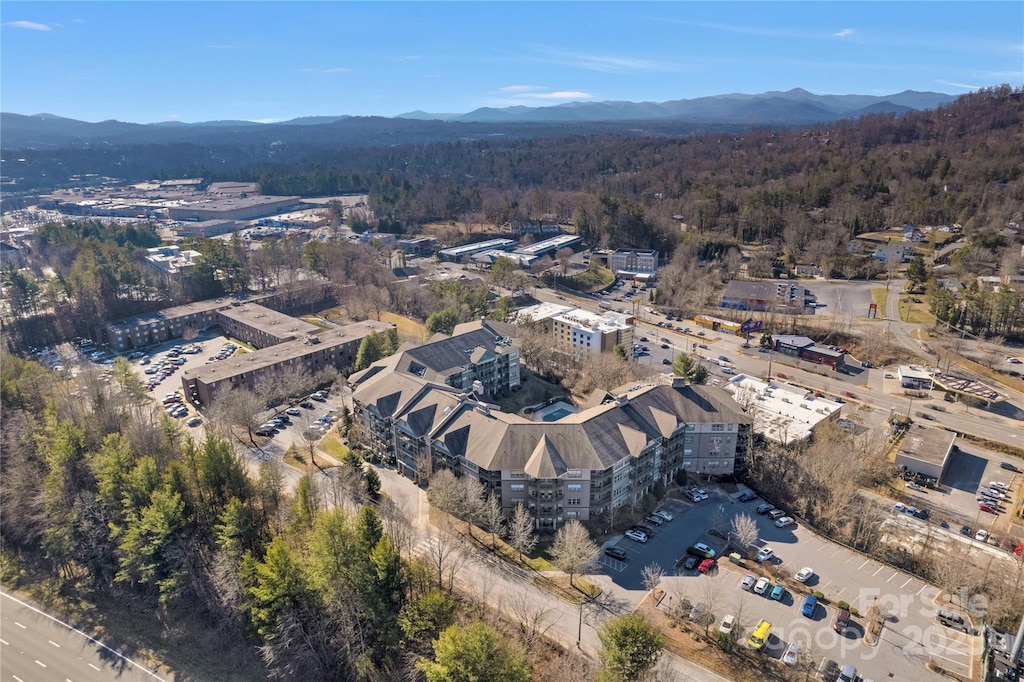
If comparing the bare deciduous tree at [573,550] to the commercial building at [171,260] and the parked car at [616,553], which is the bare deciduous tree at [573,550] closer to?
the parked car at [616,553]

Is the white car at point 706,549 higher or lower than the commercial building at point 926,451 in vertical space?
higher

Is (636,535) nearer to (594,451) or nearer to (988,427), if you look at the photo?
(594,451)

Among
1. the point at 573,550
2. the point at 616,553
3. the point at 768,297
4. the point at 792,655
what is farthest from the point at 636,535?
the point at 768,297

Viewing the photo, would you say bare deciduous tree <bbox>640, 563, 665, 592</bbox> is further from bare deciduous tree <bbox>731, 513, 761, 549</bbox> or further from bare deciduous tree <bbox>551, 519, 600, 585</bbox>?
bare deciduous tree <bbox>731, 513, 761, 549</bbox>

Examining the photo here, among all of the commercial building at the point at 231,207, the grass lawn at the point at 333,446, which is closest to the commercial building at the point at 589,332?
the grass lawn at the point at 333,446

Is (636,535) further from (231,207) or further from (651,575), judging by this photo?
(231,207)

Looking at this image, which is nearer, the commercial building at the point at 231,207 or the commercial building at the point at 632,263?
the commercial building at the point at 632,263

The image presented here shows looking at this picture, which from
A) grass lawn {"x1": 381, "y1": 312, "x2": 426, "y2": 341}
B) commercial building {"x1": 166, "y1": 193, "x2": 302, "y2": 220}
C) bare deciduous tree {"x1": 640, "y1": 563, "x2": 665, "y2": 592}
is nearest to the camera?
bare deciduous tree {"x1": 640, "y1": 563, "x2": 665, "y2": 592}

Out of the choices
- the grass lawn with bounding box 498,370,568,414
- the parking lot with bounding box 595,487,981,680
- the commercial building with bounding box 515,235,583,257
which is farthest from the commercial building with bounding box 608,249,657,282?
the parking lot with bounding box 595,487,981,680
